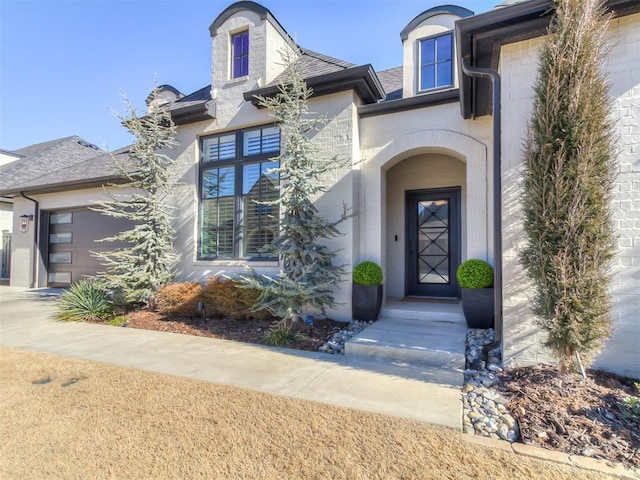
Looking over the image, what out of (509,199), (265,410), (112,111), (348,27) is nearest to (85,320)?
(112,111)

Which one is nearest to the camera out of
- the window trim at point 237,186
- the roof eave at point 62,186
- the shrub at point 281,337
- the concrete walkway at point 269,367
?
the concrete walkway at point 269,367

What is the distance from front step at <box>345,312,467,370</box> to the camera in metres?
4.02

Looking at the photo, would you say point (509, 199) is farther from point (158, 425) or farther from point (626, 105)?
point (158, 425)

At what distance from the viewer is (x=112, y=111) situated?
23.3 feet

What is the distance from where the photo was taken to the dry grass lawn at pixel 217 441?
2.11 m

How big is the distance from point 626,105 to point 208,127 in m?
7.33

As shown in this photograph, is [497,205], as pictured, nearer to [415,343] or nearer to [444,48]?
[415,343]

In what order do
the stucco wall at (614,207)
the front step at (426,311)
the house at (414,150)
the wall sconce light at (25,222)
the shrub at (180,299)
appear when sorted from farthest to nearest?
the wall sconce light at (25,222) → the shrub at (180,299) → the front step at (426,311) → the house at (414,150) → the stucco wall at (614,207)

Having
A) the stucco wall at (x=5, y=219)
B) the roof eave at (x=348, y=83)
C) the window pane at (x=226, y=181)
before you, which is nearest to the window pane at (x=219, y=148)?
the window pane at (x=226, y=181)

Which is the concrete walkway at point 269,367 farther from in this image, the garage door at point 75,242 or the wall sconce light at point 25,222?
the wall sconce light at point 25,222

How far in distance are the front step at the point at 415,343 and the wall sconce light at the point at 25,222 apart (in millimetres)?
12635

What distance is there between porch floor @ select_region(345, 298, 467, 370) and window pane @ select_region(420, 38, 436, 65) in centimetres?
511

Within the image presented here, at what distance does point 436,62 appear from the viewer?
6.86 meters

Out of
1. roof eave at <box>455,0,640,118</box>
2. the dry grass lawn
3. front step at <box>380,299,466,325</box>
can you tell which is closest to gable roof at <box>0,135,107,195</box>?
the dry grass lawn
